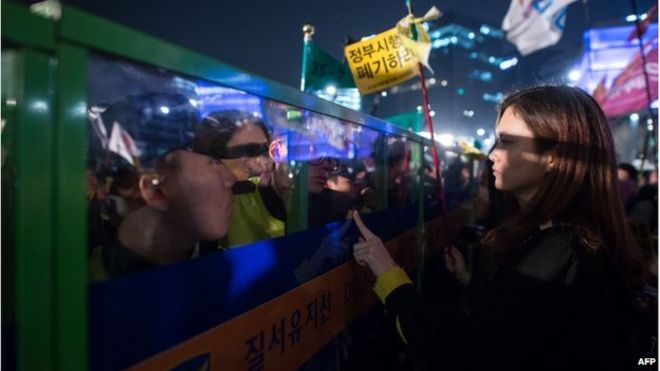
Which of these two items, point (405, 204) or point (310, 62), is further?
point (310, 62)

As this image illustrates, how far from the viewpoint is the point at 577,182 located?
170cm

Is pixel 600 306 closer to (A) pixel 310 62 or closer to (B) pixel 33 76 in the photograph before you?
(B) pixel 33 76

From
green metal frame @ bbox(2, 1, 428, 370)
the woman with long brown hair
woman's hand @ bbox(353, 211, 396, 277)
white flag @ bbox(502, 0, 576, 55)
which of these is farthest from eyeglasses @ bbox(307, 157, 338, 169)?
→ white flag @ bbox(502, 0, 576, 55)

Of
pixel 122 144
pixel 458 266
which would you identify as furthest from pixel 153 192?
pixel 458 266

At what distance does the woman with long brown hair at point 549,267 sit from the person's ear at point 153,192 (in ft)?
3.62

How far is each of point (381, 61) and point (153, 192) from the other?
4.16 m

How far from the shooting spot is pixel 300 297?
7.52ft

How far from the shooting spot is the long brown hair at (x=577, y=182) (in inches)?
65.8

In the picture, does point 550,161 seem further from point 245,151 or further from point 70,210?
point 70,210

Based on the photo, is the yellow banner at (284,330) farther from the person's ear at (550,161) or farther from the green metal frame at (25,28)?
the person's ear at (550,161)

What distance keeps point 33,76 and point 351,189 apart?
2.31 metres

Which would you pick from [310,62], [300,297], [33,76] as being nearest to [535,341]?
[300,297]

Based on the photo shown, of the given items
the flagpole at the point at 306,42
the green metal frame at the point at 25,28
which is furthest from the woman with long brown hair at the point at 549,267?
the flagpole at the point at 306,42

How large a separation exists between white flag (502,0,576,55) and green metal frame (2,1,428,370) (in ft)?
19.0
